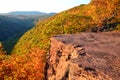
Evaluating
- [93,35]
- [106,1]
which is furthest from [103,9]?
[93,35]

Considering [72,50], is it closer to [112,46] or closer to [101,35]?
[112,46]

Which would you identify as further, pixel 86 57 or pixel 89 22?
pixel 89 22

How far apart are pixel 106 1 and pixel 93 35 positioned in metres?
32.9

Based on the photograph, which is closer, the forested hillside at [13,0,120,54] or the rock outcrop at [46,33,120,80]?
the rock outcrop at [46,33,120,80]

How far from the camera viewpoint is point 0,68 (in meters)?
41.6

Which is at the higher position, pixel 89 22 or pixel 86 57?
pixel 86 57

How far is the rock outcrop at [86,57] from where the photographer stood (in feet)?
53.9

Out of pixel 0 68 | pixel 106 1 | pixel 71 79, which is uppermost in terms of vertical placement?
pixel 106 1

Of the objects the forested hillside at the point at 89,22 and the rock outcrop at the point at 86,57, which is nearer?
the rock outcrop at the point at 86,57

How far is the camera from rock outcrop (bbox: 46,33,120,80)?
16.4 m

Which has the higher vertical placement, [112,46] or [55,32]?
[112,46]

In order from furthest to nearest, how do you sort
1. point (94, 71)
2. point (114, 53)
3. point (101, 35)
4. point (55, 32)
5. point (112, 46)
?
point (55, 32) < point (101, 35) < point (112, 46) < point (114, 53) < point (94, 71)

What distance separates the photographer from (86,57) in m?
19.1

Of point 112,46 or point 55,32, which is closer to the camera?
point 112,46
